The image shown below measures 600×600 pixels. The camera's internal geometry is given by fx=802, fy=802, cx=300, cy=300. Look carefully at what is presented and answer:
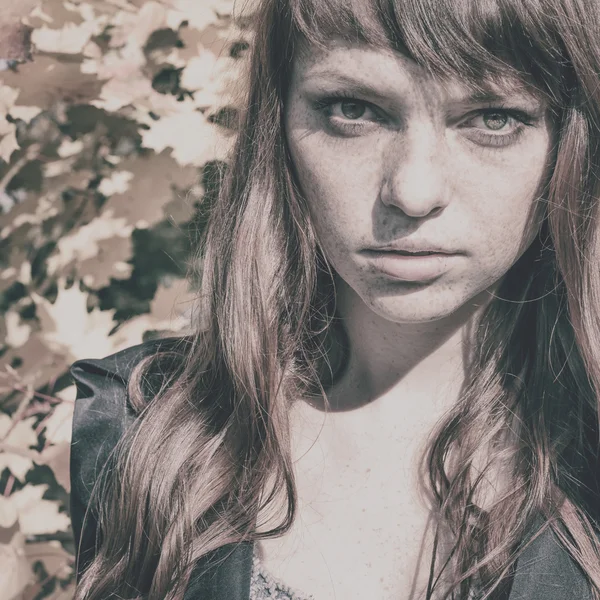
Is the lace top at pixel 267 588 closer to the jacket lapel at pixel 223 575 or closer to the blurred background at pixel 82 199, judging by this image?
the jacket lapel at pixel 223 575

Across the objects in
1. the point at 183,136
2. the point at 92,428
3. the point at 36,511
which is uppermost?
the point at 183,136

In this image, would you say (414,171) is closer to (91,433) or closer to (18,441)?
(91,433)

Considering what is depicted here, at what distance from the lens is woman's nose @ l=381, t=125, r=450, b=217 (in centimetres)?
111

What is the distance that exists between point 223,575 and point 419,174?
0.72 m

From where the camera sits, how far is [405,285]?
1199 mm

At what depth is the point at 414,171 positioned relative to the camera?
3.64 ft

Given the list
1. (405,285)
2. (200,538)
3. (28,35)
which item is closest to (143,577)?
(200,538)

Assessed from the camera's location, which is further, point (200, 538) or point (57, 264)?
point (57, 264)

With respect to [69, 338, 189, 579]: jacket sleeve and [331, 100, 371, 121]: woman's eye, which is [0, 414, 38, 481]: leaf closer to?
[69, 338, 189, 579]: jacket sleeve

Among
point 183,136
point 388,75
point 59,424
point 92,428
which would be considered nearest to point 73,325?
point 59,424

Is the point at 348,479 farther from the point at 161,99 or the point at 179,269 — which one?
the point at 161,99

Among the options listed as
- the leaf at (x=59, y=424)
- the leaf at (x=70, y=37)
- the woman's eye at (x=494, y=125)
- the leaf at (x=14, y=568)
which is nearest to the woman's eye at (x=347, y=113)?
the woman's eye at (x=494, y=125)

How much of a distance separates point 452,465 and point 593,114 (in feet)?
2.04

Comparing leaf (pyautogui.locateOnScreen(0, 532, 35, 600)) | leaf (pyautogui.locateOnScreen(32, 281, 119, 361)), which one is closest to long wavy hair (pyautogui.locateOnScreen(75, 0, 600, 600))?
leaf (pyautogui.locateOnScreen(32, 281, 119, 361))
